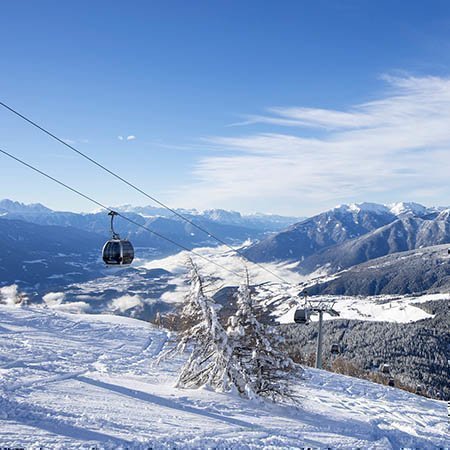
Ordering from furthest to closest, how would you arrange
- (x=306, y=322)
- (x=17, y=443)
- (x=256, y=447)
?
(x=306, y=322) → (x=256, y=447) → (x=17, y=443)

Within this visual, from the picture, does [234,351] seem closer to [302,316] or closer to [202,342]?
[202,342]

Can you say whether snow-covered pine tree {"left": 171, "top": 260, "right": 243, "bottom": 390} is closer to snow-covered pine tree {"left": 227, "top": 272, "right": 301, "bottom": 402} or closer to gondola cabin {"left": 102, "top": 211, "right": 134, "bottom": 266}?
snow-covered pine tree {"left": 227, "top": 272, "right": 301, "bottom": 402}

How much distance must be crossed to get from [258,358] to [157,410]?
5.41m

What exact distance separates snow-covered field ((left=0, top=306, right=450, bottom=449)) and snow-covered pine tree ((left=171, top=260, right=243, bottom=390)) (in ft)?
3.53

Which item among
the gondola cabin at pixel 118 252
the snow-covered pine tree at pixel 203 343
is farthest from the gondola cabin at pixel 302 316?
the gondola cabin at pixel 118 252

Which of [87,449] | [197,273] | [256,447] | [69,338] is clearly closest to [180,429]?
[256,447]

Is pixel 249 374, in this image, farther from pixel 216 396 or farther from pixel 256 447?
pixel 256 447

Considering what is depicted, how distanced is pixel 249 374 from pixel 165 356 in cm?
438

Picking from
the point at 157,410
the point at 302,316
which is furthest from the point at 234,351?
the point at 302,316

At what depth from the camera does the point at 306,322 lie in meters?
31.0

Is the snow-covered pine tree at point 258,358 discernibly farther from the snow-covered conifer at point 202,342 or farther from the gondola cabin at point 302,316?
Answer: the gondola cabin at point 302,316

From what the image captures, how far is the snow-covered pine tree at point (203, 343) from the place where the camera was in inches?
699

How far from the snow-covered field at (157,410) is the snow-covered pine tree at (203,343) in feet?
3.53

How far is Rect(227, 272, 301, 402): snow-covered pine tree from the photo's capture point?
58.4 feet
